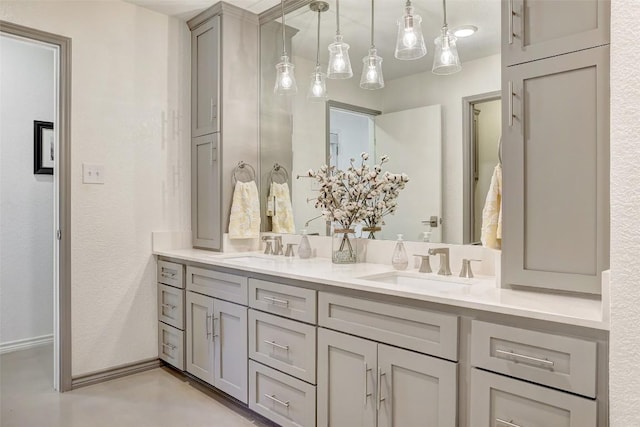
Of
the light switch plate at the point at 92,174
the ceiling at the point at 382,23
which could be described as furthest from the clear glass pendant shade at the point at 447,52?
the light switch plate at the point at 92,174

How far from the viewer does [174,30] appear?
3146mm

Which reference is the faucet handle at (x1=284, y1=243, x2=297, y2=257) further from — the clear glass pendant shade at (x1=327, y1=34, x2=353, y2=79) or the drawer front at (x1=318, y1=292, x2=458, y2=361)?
the clear glass pendant shade at (x1=327, y1=34, x2=353, y2=79)

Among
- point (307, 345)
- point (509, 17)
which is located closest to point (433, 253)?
point (307, 345)

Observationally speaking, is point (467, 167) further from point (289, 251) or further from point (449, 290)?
point (289, 251)

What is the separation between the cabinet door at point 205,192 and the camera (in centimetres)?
298

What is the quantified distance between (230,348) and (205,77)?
1.85m

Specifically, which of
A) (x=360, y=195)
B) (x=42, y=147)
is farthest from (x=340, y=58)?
(x=42, y=147)

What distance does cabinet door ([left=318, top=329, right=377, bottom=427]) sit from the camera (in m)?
1.70

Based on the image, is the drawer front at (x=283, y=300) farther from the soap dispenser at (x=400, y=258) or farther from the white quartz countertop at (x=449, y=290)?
the soap dispenser at (x=400, y=258)

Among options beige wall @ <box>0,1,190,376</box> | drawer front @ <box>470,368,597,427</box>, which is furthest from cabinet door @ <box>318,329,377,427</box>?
beige wall @ <box>0,1,190,376</box>

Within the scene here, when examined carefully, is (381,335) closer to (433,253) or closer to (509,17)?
(433,253)

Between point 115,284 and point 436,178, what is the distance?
7.00 ft

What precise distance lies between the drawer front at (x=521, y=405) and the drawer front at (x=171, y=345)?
197 centimetres

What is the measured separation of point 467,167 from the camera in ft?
6.88
